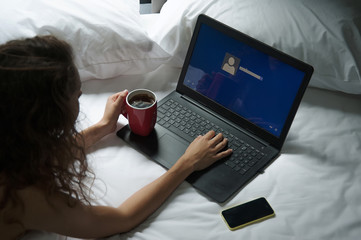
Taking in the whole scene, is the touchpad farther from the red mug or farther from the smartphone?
the smartphone

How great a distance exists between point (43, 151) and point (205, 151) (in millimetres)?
396

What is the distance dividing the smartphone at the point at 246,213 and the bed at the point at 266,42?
0.05 feet

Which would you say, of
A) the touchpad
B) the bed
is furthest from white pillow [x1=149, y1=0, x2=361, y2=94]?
the touchpad

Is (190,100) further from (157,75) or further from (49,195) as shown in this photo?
(49,195)

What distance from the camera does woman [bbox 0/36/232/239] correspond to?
701 millimetres

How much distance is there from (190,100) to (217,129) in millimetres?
139

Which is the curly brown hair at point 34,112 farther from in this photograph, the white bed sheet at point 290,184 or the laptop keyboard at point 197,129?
the laptop keyboard at point 197,129

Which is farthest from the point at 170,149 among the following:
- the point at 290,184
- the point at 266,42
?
the point at 266,42

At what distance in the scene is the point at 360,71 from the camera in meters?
1.10

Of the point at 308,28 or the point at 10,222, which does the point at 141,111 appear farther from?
the point at 308,28

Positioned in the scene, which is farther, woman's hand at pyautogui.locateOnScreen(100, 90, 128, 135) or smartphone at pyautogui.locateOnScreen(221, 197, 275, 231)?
woman's hand at pyautogui.locateOnScreen(100, 90, 128, 135)

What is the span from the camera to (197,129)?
1.08m

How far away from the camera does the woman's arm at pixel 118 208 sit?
0.76 m

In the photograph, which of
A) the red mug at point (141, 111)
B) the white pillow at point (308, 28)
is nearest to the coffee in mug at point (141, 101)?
the red mug at point (141, 111)
